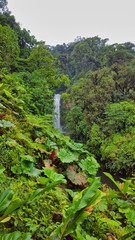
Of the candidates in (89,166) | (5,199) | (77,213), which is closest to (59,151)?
(89,166)

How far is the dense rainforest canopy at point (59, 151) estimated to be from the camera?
1029mm

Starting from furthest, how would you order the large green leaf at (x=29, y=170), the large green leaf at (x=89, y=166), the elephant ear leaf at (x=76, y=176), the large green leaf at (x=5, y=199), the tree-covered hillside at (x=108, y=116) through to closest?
the tree-covered hillside at (x=108, y=116), the large green leaf at (x=89, y=166), the elephant ear leaf at (x=76, y=176), the large green leaf at (x=29, y=170), the large green leaf at (x=5, y=199)

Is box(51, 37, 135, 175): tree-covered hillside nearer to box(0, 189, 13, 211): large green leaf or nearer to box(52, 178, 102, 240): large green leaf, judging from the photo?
box(52, 178, 102, 240): large green leaf

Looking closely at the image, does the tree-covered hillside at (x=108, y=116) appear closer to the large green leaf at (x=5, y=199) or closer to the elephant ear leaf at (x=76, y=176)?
the elephant ear leaf at (x=76, y=176)

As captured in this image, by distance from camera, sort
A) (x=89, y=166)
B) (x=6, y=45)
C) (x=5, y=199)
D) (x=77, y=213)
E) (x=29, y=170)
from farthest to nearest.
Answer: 1. (x=6, y=45)
2. (x=89, y=166)
3. (x=29, y=170)
4. (x=77, y=213)
5. (x=5, y=199)

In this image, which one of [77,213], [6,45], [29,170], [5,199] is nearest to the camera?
[5,199]

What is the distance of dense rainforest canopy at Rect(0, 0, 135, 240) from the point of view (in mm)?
1029

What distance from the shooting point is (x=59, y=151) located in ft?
8.21

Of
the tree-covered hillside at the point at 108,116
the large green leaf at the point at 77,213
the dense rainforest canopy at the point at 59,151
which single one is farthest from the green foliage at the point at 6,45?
the tree-covered hillside at the point at 108,116

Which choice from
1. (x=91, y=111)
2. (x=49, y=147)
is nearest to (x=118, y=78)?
(x=91, y=111)

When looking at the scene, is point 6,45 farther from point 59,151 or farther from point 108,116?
point 108,116

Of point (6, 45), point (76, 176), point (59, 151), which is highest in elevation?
point (6, 45)

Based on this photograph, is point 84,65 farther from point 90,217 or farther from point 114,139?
point 90,217

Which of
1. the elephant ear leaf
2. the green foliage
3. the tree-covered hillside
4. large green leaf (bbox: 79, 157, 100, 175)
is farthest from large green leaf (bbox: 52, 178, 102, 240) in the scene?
the tree-covered hillside
